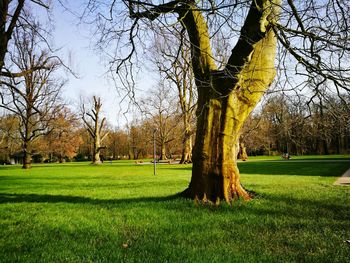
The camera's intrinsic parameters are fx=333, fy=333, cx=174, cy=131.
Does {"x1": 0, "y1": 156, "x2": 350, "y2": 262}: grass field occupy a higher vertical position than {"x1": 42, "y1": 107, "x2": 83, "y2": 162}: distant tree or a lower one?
lower

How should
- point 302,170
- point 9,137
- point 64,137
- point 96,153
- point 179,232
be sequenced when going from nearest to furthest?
1. point 179,232
2. point 9,137
3. point 302,170
4. point 96,153
5. point 64,137

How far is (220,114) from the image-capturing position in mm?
8141

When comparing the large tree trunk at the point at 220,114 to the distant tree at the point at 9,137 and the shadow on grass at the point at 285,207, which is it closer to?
the shadow on grass at the point at 285,207

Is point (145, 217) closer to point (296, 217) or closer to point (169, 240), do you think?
point (169, 240)

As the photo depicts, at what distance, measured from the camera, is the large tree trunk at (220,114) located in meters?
7.93

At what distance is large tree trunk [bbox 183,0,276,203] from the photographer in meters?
7.93

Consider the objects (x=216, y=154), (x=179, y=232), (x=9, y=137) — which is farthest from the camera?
(x=9, y=137)

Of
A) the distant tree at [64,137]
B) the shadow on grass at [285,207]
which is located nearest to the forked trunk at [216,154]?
the shadow on grass at [285,207]

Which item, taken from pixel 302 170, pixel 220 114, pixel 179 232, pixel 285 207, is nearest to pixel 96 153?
pixel 302 170

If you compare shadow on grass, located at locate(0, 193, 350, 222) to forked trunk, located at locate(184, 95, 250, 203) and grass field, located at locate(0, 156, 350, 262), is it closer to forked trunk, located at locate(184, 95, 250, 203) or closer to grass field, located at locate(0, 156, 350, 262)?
grass field, located at locate(0, 156, 350, 262)

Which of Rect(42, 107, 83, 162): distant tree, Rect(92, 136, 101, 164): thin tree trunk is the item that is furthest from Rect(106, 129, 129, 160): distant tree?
Rect(92, 136, 101, 164): thin tree trunk

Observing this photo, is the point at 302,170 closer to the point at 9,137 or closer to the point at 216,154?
the point at 216,154

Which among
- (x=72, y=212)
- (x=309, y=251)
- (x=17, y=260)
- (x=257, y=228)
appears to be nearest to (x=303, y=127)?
(x=257, y=228)

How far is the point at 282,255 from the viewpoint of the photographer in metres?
4.11
